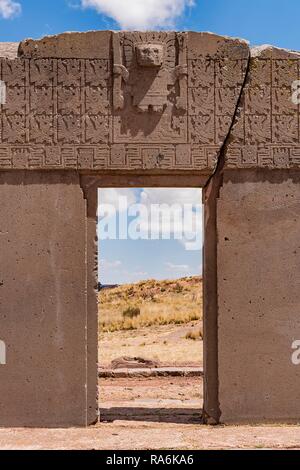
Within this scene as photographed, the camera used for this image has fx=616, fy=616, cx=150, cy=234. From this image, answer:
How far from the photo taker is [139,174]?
6.05m

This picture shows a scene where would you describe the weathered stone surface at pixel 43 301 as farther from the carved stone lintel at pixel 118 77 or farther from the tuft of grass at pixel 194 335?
the tuft of grass at pixel 194 335

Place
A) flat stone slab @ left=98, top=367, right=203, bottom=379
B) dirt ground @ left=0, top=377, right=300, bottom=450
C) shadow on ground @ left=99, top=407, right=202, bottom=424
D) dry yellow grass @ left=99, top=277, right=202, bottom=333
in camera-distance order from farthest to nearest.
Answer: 1. dry yellow grass @ left=99, top=277, right=202, bottom=333
2. flat stone slab @ left=98, top=367, right=203, bottom=379
3. shadow on ground @ left=99, top=407, right=202, bottom=424
4. dirt ground @ left=0, top=377, right=300, bottom=450

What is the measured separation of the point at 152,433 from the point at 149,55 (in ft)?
11.5

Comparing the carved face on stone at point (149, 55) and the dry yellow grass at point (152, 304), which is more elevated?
the carved face on stone at point (149, 55)

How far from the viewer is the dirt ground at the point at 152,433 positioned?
4.98m

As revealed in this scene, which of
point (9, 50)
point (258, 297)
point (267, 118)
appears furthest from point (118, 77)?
point (258, 297)

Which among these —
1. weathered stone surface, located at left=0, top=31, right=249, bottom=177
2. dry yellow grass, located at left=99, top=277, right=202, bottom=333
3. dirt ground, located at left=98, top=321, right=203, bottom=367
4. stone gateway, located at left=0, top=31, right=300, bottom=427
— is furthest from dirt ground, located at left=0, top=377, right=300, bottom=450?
dry yellow grass, located at left=99, top=277, right=202, bottom=333

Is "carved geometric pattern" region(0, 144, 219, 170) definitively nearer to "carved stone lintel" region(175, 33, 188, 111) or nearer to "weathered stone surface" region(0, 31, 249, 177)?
"weathered stone surface" region(0, 31, 249, 177)

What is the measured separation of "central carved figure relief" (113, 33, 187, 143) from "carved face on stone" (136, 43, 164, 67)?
0.07ft

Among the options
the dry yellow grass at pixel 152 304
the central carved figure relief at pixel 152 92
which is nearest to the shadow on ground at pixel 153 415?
the central carved figure relief at pixel 152 92

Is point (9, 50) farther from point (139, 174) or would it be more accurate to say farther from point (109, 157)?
point (139, 174)

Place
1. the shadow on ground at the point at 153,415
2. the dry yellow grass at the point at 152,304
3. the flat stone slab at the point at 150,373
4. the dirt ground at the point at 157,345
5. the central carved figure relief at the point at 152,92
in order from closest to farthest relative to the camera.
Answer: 1. the central carved figure relief at the point at 152,92
2. the shadow on ground at the point at 153,415
3. the flat stone slab at the point at 150,373
4. the dirt ground at the point at 157,345
5. the dry yellow grass at the point at 152,304

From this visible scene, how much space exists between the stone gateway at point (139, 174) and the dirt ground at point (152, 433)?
0.28 metres

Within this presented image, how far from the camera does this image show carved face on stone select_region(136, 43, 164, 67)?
19.3ft
